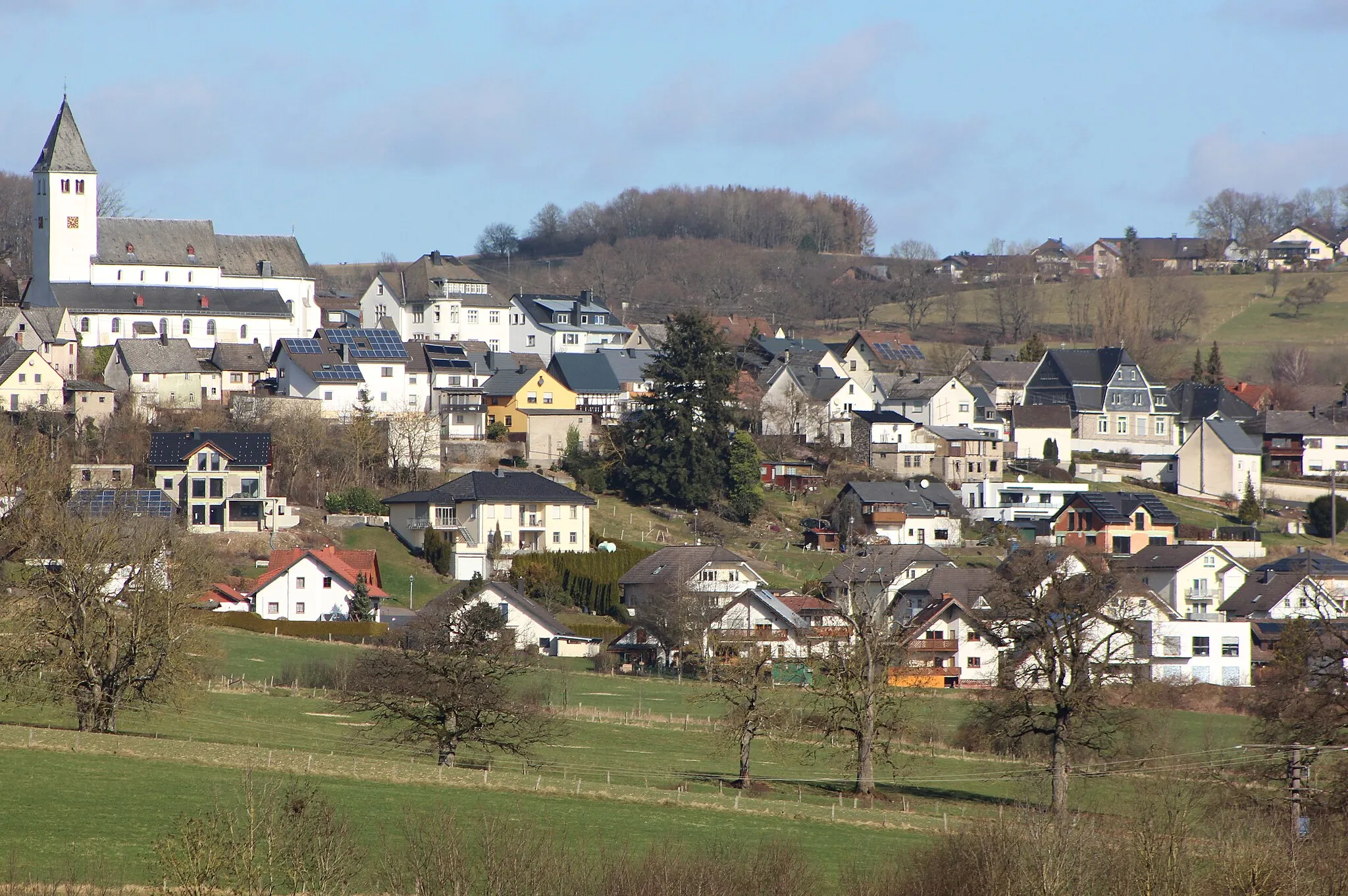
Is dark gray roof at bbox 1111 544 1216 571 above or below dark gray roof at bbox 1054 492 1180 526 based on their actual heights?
below

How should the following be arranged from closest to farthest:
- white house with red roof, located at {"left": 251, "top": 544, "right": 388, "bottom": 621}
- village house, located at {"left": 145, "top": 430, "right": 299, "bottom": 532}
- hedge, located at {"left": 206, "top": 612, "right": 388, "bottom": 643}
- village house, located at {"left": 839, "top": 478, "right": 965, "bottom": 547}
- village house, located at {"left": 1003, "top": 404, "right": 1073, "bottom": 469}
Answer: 1. hedge, located at {"left": 206, "top": 612, "right": 388, "bottom": 643}
2. white house with red roof, located at {"left": 251, "top": 544, "right": 388, "bottom": 621}
3. village house, located at {"left": 145, "top": 430, "right": 299, "bottom": 532}
4. village house, located at {"left": 839, "top": 478, "right": 965, "bottom": 547}
5. village house, located at {"left": 1003, "top": 404, "right": 1073, "bottom": 469}

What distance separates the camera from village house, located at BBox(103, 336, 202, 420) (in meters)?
68.9

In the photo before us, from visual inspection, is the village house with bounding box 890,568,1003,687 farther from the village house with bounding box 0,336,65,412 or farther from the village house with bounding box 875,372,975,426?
the village house with bounding box 0,336,65,412

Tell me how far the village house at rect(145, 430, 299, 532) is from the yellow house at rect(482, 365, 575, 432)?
15.5 meters

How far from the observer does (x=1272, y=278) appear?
421 ft

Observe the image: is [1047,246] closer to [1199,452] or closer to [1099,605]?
[1199,452]

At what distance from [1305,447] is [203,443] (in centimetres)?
5073

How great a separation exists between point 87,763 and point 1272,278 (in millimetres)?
113132

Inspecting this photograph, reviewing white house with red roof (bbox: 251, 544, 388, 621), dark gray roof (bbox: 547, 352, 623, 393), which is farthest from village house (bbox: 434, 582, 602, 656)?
dark gray roof (bbox: 547, 352, 623, 393)

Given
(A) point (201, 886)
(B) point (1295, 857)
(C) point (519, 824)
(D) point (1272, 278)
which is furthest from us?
(D) point (1272, 278)

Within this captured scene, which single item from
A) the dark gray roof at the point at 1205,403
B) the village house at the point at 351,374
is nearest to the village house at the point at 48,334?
the village house at the point at 351,374

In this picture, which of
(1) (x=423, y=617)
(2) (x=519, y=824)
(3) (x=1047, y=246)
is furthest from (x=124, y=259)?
(3) (x=1047, y=246)

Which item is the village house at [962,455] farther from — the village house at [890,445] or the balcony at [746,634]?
the balcony at [746,634]

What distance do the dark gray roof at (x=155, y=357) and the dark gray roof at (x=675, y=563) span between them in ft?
70.5
